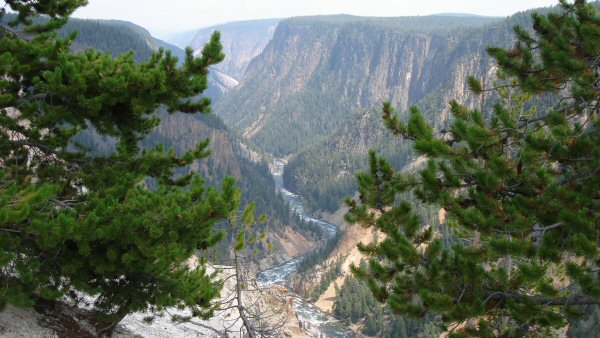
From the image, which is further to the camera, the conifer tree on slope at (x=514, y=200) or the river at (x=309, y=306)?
the river at (x=309, y=306)

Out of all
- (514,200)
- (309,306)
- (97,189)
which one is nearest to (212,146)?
(309,306)

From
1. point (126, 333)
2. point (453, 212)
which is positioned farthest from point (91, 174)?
point (453, 212)

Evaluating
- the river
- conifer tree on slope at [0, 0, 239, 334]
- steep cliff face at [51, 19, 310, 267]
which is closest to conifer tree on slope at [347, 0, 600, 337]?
conifer tree on slope at [0, 0, 239, 334]

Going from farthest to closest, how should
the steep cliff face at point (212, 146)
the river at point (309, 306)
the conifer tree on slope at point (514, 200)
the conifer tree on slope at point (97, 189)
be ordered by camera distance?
1. the steep cliff face at point (212, 146)
2. the river at point (309, 306)
3. the conifer tree on slope at point (97, 189)
4. the conifer tree on slope at point (514, 200)

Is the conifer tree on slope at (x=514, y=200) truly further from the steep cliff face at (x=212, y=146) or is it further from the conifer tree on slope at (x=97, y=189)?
the steep cliff face at (x=212, y=146)

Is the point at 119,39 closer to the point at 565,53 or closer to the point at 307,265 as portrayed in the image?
the point at 307,265

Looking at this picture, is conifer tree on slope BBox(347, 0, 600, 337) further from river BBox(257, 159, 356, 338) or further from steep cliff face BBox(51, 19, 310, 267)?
steep cliff face BBox(51, 19, 310, 267)

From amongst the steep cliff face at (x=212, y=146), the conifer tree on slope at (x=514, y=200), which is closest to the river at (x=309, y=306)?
the steep cliff face at (x=212, y=146)
